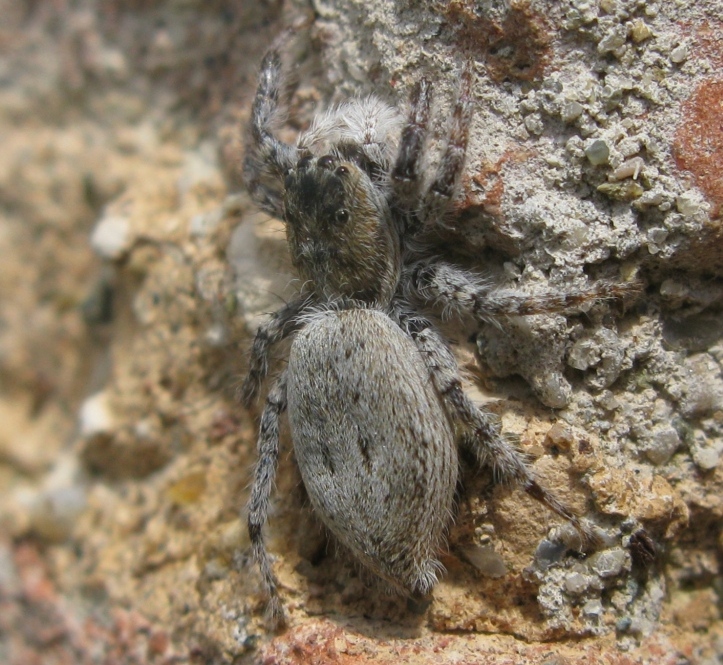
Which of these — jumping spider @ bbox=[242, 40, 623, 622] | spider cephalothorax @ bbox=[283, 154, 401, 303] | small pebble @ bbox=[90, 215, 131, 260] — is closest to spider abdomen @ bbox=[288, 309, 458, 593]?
jumping spider @ bbox=[242, 40, 623, 622]

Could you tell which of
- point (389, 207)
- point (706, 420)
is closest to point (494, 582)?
point (706, 420)

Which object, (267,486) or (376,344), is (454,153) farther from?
(267,486)

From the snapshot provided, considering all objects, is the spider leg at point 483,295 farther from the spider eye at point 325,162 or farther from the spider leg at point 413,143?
the spider eye at point 325,162

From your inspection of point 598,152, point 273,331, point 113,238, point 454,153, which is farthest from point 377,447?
point 113,238

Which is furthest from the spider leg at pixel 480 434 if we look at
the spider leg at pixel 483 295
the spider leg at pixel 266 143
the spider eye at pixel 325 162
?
the spider leg at pixel 266 143

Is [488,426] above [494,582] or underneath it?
above

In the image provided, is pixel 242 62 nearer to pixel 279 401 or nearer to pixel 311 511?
pixel 279 401

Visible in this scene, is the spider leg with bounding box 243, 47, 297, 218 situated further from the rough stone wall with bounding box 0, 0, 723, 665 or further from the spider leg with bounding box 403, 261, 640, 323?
the spider leg with bounding box 403, 261, 640, 323
